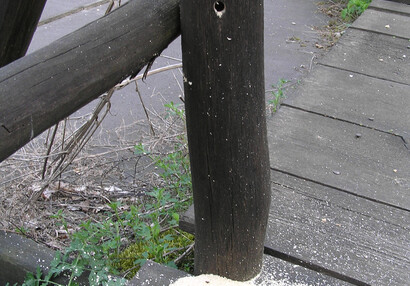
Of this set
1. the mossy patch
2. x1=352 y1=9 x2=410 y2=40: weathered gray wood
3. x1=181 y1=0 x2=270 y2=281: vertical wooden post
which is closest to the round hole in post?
x1=181 y1=0 x2=270 y2=281: vertical wooden post

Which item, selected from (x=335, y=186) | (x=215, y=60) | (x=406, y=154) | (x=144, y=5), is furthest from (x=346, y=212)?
(x=144, y=5)

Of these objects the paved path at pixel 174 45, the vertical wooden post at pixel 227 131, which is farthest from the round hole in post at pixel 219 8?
the paved path at pixel 174 45

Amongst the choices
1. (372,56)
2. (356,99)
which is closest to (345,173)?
(356,99)

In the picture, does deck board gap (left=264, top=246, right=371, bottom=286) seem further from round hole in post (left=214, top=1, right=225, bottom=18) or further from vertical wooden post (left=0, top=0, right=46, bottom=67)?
vertical wooden post (left=0, top=0, right=46, bottom=67)

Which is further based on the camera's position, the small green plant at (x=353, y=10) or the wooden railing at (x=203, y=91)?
the small green plant at (x=353, y=10)

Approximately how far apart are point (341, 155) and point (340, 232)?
0.53 metres

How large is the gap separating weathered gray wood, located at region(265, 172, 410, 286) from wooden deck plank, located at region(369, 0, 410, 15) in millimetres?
2631

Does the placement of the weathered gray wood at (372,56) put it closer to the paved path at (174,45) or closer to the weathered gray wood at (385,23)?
the weathered gray wood at (385,23)

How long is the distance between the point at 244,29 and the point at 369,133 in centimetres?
140

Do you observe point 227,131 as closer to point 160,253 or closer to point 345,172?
→ point 160,253

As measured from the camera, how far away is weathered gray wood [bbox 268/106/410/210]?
7.29 ft

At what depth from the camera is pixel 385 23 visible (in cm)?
401

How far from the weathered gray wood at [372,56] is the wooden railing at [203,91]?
1.83m

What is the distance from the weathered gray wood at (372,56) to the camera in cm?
324
